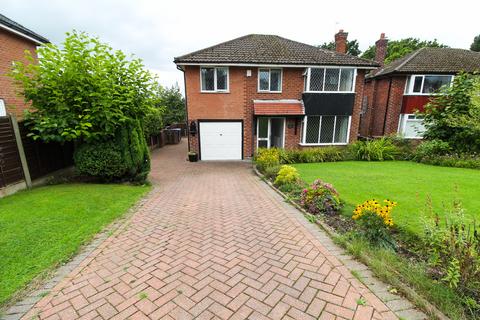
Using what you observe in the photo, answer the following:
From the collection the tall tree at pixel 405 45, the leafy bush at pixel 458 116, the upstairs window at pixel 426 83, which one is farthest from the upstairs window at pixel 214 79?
the tall tree at pixel 405 45

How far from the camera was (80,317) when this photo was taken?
2.25 m

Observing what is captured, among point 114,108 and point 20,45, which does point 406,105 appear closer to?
point 114,108

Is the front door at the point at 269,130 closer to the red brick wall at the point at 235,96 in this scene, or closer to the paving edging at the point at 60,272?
the red brick wall at the point at 235,96

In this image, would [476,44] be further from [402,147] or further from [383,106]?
[402,147]

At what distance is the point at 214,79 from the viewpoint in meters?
11.9

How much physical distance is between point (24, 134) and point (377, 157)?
588 inches

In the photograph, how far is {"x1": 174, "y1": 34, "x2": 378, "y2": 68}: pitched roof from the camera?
11.6 meters

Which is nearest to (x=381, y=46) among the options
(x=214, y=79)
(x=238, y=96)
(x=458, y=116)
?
(x=458, y=116)

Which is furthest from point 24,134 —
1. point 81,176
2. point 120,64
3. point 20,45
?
point 20,45

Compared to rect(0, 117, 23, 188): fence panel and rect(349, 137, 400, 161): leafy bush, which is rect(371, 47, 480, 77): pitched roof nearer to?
rect(349, 137, 400, 161): leafy bush

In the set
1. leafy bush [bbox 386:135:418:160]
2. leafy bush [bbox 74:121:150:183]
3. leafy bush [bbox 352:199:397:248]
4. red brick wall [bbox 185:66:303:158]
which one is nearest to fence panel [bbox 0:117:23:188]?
leafy bush [bbox 74:121:150:183]

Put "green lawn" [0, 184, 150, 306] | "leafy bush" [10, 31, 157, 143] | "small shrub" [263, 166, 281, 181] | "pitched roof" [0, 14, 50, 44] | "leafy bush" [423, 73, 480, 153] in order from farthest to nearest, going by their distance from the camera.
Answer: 1. "leafy bush" [423, 73, 480, 153]
2. "small shrub" [263, 166, 281, 181]
3. "pitched roof" [0, 14, 50, 44]
4. "leafy bush" [10, 31, 157, 143]
5. "green lawn" [0, 184, 150, 306]

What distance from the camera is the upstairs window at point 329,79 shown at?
12320 mm

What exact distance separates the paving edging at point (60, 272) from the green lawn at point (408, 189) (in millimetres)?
4924
